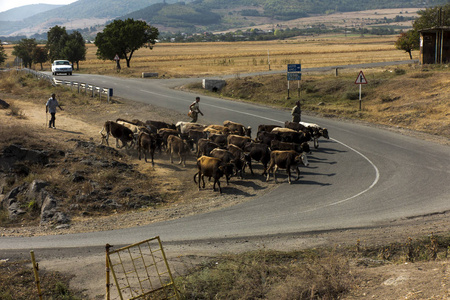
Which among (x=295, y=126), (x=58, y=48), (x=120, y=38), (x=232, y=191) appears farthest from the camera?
(x=58, y=48)

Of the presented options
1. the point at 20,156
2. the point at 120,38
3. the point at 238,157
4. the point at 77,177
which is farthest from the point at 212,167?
the point at 120,38

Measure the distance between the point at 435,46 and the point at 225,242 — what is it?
38933 millimetres

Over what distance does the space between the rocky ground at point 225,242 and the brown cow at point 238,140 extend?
2.15 meters

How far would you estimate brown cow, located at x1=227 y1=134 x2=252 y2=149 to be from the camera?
21875 mm

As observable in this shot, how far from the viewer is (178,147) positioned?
22391 mm

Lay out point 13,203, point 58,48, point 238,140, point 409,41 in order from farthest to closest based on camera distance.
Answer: point 58,48
point 409,41
point 238,140
point 13,203

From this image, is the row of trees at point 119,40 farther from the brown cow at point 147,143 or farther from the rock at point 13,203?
the rock at point 13,203

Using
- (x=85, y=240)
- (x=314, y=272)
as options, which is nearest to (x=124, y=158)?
(x=85, y=240)

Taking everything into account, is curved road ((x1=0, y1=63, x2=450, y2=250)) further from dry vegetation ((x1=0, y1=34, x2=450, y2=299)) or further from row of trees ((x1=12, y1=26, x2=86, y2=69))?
row of trees ((x1=12, y1=26, x2=86, y2=69))

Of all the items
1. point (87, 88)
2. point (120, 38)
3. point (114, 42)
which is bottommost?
point (87, 88)

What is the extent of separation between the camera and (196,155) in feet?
77.8

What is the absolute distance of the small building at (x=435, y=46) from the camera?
144 feet

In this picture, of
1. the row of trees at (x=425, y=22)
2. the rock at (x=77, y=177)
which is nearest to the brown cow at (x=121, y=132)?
the rock at (x=77, y=177)

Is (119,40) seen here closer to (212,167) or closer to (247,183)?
(247,183)
